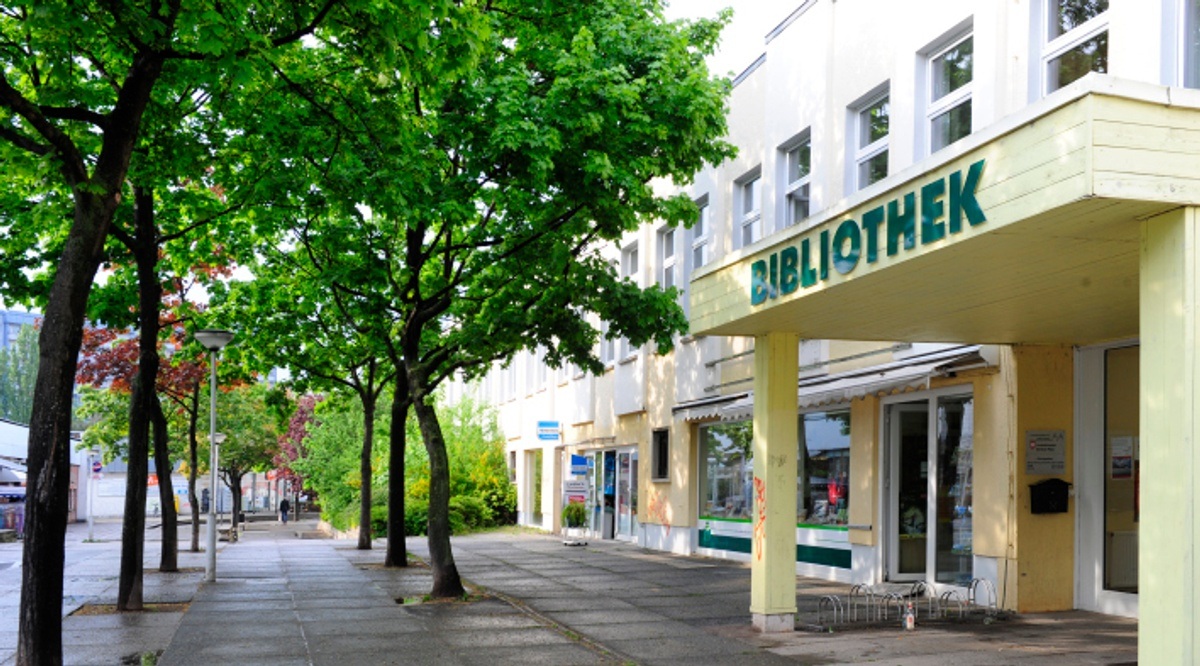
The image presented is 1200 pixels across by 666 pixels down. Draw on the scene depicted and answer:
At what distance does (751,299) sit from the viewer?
11.0m

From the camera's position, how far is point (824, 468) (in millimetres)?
17766

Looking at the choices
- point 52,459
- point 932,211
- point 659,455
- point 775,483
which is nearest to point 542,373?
point 659,455

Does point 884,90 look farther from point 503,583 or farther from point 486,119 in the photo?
point 503,583

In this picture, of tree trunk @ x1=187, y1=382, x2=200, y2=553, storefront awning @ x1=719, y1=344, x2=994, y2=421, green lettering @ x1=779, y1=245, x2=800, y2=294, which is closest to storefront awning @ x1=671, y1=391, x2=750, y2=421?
storefront awning @ x1=719, y1=344, x2=994, y2=421

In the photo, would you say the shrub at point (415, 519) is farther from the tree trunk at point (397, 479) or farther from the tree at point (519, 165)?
the tree at point (519, 165)

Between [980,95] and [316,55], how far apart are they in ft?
24.5

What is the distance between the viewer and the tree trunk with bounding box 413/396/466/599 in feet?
49.6

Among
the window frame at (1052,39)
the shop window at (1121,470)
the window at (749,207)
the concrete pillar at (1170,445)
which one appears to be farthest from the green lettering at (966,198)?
the window at (749,207)

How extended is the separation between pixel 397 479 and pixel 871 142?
9275 mm

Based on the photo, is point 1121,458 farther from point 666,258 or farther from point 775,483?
point 666,258

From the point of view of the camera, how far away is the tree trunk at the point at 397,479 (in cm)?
2022

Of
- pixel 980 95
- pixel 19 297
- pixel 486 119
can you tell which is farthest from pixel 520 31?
pixel 19 297

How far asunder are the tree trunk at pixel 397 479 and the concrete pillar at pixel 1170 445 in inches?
585

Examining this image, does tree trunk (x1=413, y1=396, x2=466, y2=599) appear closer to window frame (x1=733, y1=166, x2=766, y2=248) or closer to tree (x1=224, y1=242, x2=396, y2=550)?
tree (x1=224, y1=242, x2=396, y2=550)
